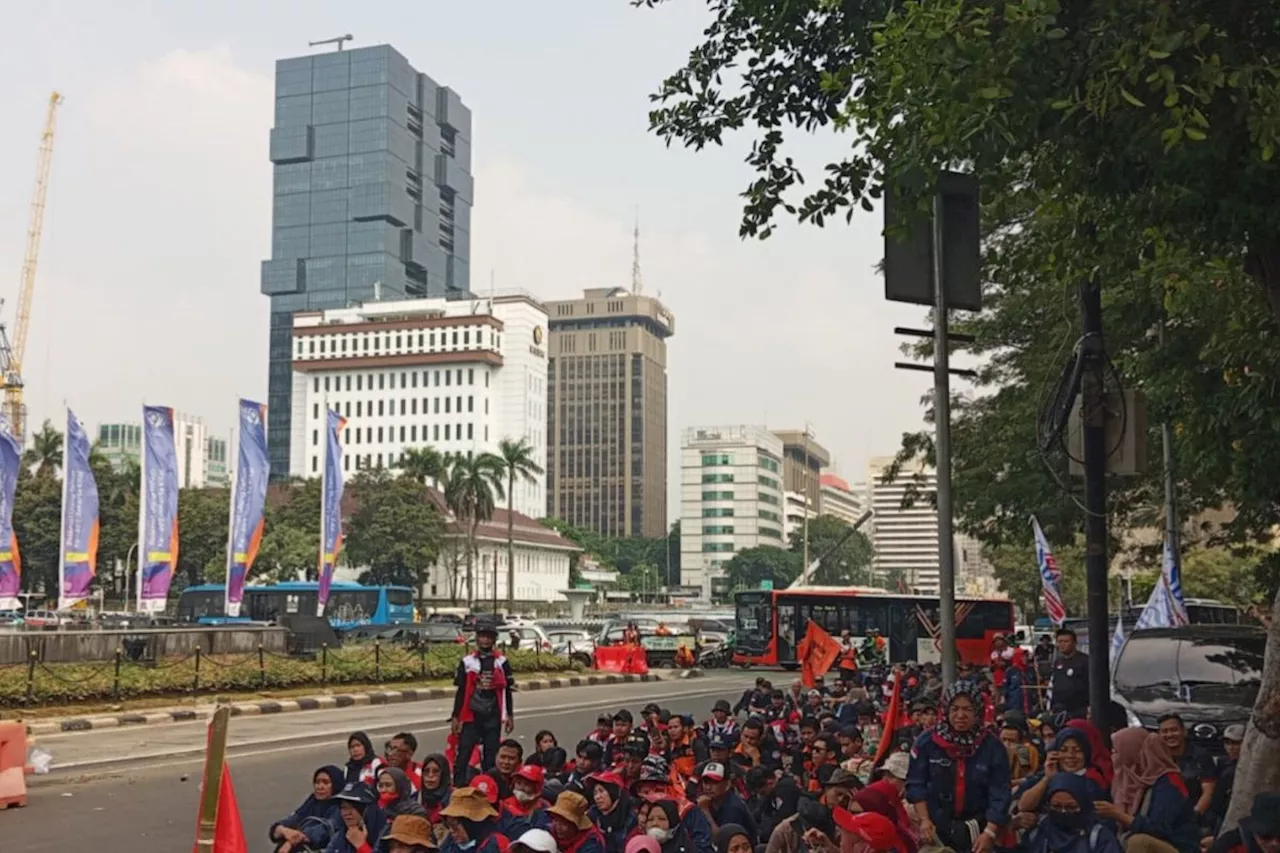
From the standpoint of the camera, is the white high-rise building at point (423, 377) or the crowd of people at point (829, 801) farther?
the white high-rise building at point (423, 377)

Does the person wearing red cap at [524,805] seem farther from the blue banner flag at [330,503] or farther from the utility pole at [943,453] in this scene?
the blue banner flag at [330,503]

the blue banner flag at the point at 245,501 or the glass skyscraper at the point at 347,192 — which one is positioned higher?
the glass skyscraper at the point at 347,192

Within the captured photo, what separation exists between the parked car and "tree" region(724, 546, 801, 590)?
125 m

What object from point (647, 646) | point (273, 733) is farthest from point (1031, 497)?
point (647, 646)

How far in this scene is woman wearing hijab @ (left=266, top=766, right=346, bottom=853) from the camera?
293 inches

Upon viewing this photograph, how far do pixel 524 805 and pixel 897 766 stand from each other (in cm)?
271

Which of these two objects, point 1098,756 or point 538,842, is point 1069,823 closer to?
point 1098,756

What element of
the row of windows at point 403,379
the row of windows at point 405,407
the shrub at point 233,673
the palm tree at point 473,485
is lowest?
the shrub at point 233,673

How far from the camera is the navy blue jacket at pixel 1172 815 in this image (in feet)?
22.0

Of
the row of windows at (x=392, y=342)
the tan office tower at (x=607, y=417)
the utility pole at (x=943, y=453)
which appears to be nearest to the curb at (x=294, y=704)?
the utility pole at (x=943, y=453)

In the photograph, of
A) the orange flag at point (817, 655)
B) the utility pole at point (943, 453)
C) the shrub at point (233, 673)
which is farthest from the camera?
the shrub at point (233, 673)

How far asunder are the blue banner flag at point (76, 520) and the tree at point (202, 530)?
45.4 meters

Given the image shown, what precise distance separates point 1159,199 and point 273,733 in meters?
16.0

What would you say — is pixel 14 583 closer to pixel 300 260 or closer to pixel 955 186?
pixel 955 186
